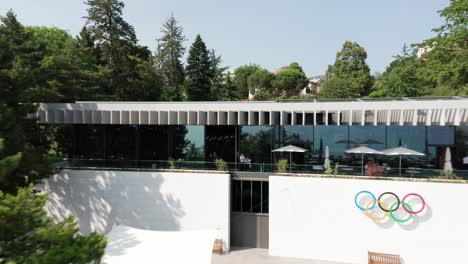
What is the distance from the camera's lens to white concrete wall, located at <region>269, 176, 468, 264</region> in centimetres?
1447

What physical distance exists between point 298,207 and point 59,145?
17623mm

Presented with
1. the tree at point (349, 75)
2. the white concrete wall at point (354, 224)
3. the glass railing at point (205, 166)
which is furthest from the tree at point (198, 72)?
the white concrete wall at point (354, 224)

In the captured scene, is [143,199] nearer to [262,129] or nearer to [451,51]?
[262,129]

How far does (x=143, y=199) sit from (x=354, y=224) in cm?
1214

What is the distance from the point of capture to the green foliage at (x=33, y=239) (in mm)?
7188

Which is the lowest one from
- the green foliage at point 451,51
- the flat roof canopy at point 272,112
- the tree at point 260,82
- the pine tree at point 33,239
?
the pine tree at point 33,239

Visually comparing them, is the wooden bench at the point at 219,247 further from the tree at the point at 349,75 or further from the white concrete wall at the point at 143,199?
the tree at the point at 349,75

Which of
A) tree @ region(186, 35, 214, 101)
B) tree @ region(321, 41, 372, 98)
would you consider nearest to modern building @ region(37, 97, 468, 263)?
tree @ region(186, 35, 214, 101)

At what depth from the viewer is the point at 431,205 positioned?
14.7 metres

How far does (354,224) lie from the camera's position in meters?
15.7

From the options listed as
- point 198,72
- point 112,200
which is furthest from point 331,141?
point 198,72

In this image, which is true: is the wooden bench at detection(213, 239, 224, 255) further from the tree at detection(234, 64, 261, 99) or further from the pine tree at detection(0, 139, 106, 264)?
the tree at detection(234, 64, 261, 99)

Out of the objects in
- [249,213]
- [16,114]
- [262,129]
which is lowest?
[249,213]

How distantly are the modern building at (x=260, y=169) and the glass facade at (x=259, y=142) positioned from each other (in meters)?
0.07
